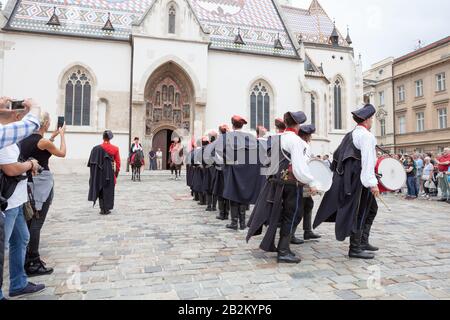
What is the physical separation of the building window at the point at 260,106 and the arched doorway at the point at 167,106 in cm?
456

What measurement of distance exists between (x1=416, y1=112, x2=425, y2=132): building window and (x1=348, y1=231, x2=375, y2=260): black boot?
33.7 meters

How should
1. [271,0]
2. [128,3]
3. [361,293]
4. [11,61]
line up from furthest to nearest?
1. [271,0]
2. [128,3]
3. [11,61]
4. [361,293]

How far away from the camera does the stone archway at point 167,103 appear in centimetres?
2173

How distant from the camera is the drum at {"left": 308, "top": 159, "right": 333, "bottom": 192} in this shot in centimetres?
485

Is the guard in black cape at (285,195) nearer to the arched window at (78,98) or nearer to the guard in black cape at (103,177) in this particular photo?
the guard in black cape at (103,177)

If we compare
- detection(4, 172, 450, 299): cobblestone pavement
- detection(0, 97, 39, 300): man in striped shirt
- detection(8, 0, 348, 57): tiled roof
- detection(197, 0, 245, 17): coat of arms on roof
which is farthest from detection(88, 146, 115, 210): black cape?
detection(197, 0, 245, 17): coat of arms on roof

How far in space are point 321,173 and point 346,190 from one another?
806 mm

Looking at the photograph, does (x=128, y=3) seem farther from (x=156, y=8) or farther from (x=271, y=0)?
(x=271, y=0)

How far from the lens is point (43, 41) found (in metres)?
19.0

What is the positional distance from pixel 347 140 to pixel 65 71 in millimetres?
19544

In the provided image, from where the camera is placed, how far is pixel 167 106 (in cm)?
2255

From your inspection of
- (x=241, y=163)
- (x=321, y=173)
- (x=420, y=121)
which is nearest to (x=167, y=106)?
Answer: (x=241, y=163)

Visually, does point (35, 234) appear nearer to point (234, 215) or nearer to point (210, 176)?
point (234, 215)
